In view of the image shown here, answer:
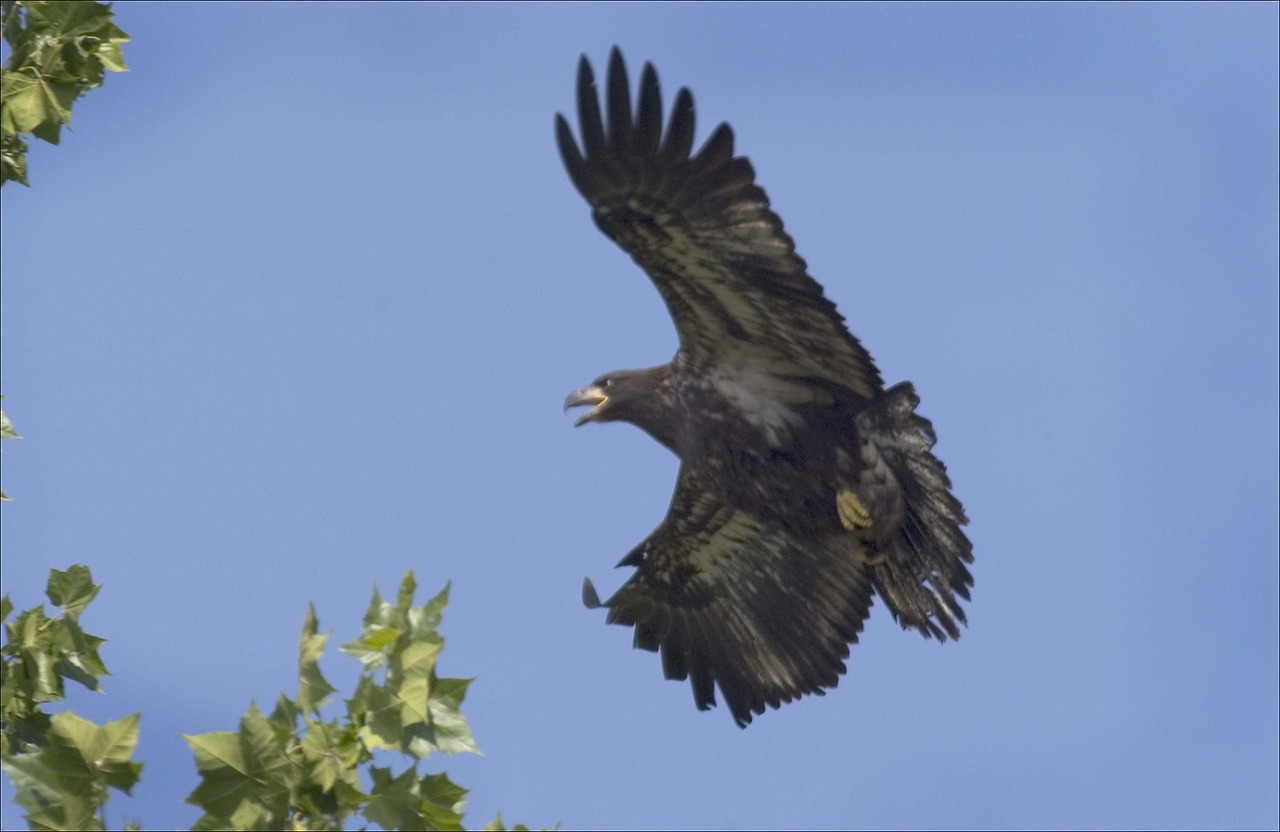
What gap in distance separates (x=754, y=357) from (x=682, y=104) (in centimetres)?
146

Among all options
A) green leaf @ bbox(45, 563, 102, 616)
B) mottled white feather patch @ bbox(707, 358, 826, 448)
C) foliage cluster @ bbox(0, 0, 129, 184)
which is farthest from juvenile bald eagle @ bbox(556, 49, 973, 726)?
green leaf @ bbox(45, 563, 102, 616)

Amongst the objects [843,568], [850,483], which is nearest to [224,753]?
[850,483]

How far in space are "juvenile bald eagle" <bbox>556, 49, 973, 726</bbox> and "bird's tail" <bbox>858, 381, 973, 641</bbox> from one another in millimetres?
10

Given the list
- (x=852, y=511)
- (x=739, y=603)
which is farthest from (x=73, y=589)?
(x=739, y=603)

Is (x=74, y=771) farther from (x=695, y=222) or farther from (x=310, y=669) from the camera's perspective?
(x=695, y=222)

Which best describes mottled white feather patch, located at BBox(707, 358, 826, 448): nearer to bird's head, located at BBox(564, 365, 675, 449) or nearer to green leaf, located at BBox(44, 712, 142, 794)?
bird's head, located at BBox(564, 365, 675, 449)

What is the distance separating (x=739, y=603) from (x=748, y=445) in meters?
1.80

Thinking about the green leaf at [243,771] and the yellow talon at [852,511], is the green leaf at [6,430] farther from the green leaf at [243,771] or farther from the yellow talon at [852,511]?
the yellow talon at [852,511]

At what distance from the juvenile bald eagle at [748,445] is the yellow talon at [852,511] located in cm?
1

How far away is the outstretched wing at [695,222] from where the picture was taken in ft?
27.0

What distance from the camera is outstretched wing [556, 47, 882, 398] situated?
8.23 metres

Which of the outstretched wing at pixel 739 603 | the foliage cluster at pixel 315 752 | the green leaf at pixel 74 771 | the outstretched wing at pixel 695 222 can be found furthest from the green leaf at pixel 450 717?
the outstretched wing at pixel 739 603

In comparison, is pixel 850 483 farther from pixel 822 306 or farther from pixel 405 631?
pixel 405 631

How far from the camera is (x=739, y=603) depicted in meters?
10.8
